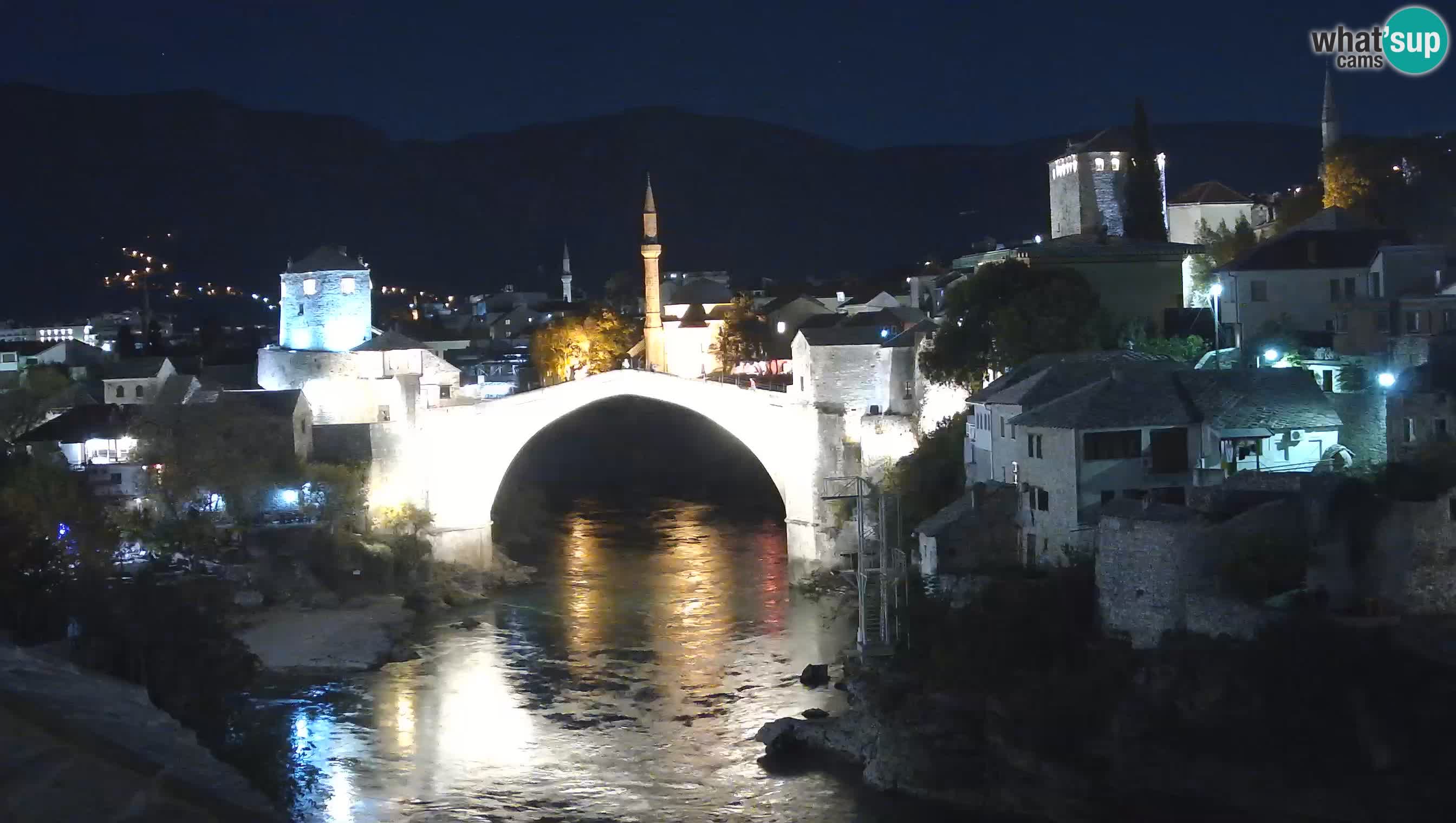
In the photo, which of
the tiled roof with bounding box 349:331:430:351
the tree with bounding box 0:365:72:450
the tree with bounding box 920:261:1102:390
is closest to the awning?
the tree with bounding box 920:261:1102:390

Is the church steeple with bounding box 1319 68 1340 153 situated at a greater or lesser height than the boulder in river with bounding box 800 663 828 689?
greater

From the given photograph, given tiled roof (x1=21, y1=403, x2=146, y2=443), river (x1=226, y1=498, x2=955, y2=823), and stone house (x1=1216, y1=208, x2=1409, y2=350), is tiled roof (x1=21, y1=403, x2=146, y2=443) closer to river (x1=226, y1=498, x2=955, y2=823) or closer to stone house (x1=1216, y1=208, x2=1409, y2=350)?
river (x1=226, y1=498, x2=955, y2=823)

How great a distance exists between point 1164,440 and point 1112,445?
55cm

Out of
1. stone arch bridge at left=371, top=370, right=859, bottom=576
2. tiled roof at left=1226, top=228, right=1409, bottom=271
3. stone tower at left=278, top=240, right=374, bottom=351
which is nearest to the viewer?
tiled roof at left=1226, top=228, right=1409, bottom=271

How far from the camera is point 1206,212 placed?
28.9 metres

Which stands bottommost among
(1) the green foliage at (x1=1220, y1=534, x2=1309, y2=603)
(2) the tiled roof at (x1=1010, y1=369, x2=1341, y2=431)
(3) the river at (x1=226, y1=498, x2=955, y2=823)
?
(3) the river at (x1=226, y1=498, x2=955, y2=823)

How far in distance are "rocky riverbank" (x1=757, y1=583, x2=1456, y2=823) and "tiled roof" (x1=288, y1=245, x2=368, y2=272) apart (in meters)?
16.1

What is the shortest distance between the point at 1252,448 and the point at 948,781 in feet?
15.6

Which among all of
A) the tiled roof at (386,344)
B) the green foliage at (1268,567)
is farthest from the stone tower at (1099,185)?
the green foliage at (1268,567)

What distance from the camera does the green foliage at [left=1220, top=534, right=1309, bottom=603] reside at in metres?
14.4

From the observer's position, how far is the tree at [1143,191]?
1034 inches

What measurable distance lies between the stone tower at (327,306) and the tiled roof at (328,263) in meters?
0.02

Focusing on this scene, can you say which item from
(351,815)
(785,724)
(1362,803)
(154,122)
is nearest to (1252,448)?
(1362,803)

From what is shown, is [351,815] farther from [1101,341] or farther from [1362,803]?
[1101,341]
